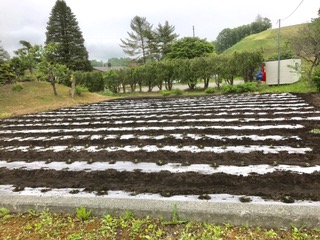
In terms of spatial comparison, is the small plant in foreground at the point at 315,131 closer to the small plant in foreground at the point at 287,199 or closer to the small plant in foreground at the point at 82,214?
the small plant in foreground at the point at 287,199

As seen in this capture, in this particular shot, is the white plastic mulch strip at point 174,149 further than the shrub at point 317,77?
No

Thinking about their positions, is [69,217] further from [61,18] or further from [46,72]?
[61,18]

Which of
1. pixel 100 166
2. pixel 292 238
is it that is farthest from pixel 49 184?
pixel 292 238

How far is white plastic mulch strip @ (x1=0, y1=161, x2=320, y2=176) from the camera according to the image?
2.55m

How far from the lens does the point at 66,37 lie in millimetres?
27703

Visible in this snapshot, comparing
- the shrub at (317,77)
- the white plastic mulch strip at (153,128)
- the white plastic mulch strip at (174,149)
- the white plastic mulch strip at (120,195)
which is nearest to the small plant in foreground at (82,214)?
the white plastic mulch strip at (120,195)

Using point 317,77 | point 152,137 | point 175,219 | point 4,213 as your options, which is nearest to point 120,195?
point 175,219

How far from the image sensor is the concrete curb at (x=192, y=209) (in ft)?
5.59

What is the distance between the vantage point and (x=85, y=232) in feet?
5.89

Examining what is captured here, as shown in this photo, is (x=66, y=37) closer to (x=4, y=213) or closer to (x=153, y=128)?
(x=153, y=128)

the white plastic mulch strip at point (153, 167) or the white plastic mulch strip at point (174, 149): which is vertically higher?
the white plastic mulch strip at point (174, 149)

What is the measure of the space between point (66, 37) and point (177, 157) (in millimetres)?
29108

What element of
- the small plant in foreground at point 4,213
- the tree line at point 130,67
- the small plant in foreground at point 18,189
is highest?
the tree line at point 130,67

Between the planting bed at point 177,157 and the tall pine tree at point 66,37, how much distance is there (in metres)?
24.3
